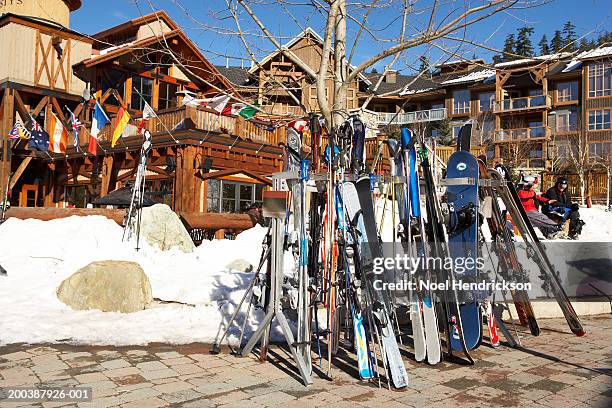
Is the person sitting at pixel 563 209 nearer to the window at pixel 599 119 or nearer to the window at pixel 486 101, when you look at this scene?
the window at pixel 599 119

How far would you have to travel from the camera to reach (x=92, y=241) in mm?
10688

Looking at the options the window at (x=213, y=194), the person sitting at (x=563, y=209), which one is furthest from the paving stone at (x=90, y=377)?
the window at (x=213, y=194)

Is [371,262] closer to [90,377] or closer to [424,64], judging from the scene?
[90,377]

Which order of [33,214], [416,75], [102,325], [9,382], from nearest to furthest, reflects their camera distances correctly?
[9,382] → [102,325] → [416,75] → [33,214]

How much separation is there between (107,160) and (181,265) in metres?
10.4

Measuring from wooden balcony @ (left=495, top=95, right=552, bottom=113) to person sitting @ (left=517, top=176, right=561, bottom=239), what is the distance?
34.4 m

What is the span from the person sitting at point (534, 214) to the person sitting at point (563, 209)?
1.38 feet

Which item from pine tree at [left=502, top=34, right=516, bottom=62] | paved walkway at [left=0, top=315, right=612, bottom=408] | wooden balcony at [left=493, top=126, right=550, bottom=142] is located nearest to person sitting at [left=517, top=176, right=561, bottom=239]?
pine tree at [left=502, top=34, right=516, bottom=62]

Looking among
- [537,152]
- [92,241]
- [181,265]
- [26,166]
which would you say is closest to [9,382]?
[181,265]

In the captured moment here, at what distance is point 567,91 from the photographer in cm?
4316

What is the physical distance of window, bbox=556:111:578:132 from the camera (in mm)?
42688

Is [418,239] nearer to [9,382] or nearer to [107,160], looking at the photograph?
[9,382]

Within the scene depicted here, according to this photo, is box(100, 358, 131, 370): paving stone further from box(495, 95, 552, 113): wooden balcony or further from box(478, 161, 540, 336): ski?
box(495, 95, 552, 113): wooden balcony

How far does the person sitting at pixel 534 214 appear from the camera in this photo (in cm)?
1148
